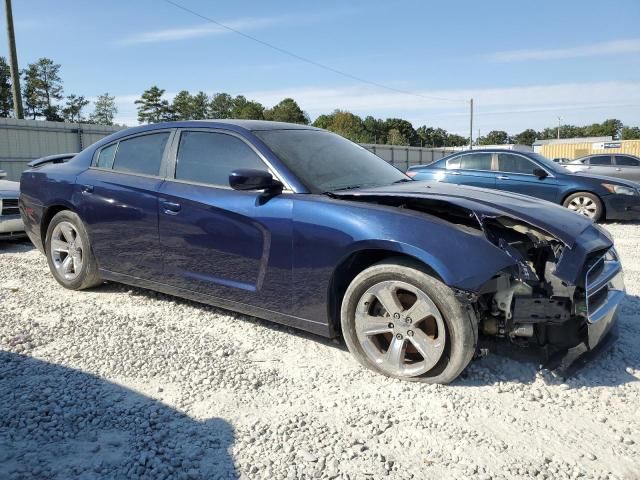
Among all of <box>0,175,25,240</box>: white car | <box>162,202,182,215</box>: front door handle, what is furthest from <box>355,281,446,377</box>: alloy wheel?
<box>0,175,25,240</box>: white car

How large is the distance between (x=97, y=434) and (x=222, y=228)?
1.53 meters

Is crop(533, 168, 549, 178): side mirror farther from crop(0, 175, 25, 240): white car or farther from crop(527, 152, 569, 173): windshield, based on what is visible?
crop(0, 175, 25, 240): white car

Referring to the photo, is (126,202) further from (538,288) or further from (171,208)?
(538,288)

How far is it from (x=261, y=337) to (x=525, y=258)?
186 cm

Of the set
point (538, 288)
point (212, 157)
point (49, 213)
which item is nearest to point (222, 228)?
point (212, 157)

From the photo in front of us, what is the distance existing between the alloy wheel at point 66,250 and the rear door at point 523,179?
728cm

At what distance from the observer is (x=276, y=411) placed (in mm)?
2682

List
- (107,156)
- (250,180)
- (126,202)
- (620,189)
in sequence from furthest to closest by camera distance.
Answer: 1. (620,189)
2. (107,156)
3. (126,202)
4. (250,180)

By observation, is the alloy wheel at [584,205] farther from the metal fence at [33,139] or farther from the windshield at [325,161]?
the metal fence at [33,139]

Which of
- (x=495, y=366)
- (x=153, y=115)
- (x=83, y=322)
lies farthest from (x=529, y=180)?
(x=153, y=115)

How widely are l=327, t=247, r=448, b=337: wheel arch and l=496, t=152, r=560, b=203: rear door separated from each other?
6.96 metres

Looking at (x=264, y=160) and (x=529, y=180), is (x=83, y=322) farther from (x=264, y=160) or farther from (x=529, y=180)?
(x=529, y=180)

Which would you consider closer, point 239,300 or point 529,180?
point 239,300

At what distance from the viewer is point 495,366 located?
10.4ft
